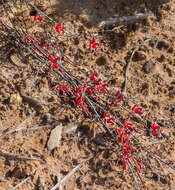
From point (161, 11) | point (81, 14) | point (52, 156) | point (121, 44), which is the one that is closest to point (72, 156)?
point (52, 156)

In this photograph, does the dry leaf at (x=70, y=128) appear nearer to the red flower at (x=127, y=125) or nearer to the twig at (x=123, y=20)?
the red flower at (x=127, y=125)

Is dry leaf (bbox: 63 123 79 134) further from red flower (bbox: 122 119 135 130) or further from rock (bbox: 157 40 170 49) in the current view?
rock (bbox: 157 40 170 49)

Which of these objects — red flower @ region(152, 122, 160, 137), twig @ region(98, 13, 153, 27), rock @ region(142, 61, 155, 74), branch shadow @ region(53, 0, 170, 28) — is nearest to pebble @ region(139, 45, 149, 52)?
rock @ region(142, 61, 155, 74)

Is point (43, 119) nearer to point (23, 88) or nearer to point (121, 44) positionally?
point (23, 88)

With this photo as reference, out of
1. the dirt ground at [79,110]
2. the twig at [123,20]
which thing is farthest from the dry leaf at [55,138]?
the twig at [123,20]

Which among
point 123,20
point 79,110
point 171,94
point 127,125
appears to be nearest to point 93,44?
point 123,20

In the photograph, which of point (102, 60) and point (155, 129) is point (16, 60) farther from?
point (155, 129)

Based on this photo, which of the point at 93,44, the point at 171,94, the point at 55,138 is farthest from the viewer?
the point at 171,94
